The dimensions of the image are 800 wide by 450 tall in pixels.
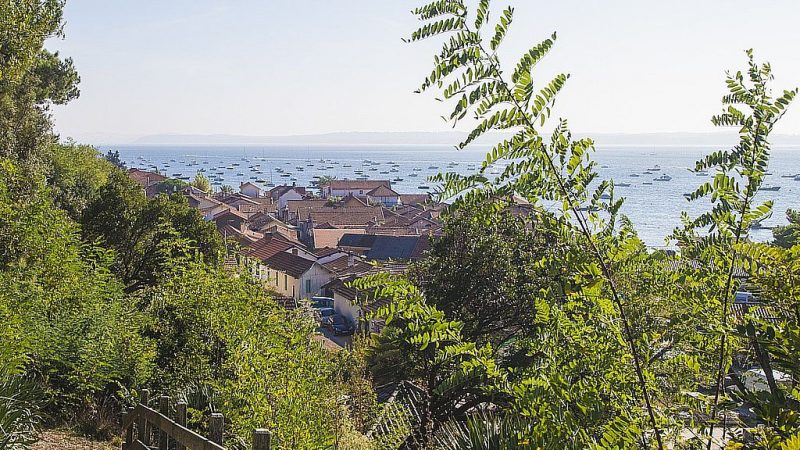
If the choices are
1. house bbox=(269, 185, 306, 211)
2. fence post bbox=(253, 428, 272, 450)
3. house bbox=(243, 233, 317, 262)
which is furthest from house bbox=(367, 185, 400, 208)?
fence post bbox=(253, 428, 272, 450)

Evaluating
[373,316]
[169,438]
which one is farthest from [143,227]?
[373,316]

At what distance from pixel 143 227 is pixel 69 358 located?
9.26 metres

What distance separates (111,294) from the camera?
11.1 m

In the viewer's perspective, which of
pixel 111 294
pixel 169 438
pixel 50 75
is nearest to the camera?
pixel 169 438

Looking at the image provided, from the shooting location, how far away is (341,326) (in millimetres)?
37625

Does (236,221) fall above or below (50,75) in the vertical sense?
below

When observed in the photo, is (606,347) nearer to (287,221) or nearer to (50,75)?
(50,75)

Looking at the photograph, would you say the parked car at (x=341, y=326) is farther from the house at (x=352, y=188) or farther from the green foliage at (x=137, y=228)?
the house at (x=352, y=188)

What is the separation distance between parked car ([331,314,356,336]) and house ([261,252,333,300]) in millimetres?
4565

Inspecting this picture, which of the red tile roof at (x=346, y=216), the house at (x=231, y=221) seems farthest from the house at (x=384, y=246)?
the red tile roof at (x=346, y=216)

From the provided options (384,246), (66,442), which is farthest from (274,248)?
(66,442)

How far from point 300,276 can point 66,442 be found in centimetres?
3567

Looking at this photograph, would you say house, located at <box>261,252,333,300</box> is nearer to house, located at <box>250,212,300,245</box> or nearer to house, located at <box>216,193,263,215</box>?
house, located at <box>250,212,300,245</box>

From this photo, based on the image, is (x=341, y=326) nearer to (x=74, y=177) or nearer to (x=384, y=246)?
(x=74, y=177)
